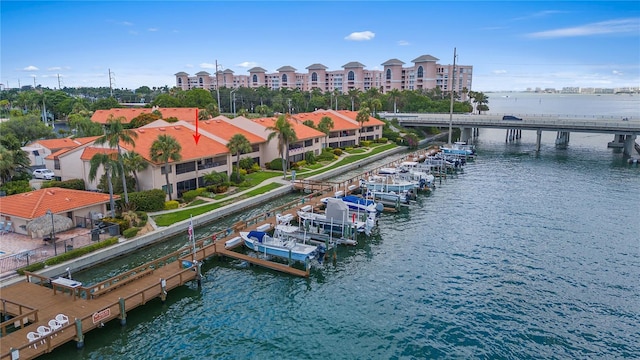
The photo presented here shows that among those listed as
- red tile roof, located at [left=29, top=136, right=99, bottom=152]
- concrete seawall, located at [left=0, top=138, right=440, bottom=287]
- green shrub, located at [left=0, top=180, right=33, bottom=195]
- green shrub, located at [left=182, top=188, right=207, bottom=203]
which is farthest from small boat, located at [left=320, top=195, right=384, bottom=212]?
red tile roof, located at [left=29, top=136, right=99, bottom=152]

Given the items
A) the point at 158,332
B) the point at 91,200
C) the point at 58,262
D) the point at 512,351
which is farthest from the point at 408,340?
the point at 91,200

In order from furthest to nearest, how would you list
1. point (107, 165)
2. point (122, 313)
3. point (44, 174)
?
1. point (44, 174)
2. point (107, 165)
3. point (122, 313)

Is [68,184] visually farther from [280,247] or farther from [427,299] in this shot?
[427,299]

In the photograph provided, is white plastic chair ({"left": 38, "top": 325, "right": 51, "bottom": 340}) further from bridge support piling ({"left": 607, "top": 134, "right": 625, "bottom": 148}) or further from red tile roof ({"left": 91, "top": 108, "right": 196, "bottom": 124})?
bridge support piling ({"left": 607, "top": 134, "right": 625, "bottom": 148})

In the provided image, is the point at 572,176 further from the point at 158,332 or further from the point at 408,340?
the point at 158,332

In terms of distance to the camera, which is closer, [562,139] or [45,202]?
[45,202]

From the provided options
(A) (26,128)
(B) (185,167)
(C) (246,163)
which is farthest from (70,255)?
(A) (26,128)
